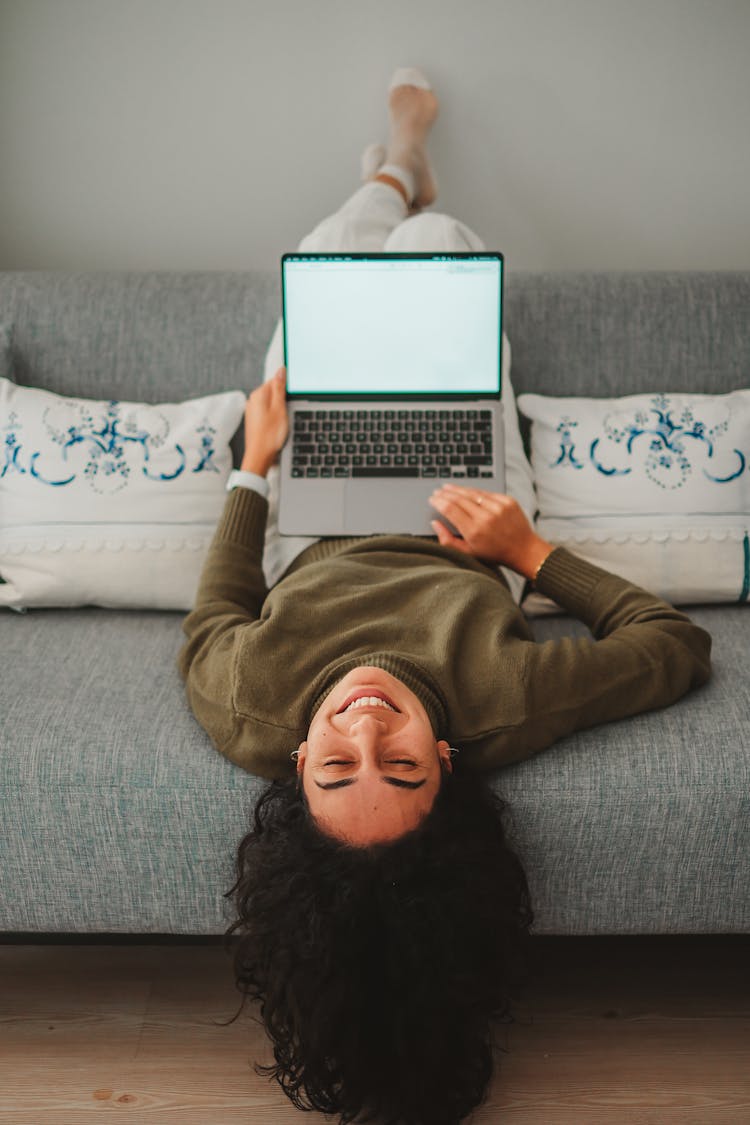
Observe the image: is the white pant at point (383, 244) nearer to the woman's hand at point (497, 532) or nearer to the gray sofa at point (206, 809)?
the woman's hand at point (497, 532)

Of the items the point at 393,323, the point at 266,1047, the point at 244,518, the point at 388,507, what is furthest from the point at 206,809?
the point at 393,323

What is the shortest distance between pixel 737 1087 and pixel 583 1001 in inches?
8.9

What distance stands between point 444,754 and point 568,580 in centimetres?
45

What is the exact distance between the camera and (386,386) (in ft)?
5.29

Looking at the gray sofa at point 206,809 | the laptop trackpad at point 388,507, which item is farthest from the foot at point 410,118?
the gray sofa at point 206,809

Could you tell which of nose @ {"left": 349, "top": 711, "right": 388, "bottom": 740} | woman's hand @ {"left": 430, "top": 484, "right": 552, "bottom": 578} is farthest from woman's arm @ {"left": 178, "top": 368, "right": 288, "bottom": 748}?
woman's hand @ {"left": 430, "top": 484, "right": 552, "bottom": 578}

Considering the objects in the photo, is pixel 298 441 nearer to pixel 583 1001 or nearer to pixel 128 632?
pixel 128 632

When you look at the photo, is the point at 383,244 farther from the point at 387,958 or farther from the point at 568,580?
the point at 387,958

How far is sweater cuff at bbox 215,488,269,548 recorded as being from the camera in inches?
58.2

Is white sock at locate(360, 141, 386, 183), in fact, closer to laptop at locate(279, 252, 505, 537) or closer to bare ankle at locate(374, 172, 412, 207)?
bare ankle at locate(374, 172, 412, 207)

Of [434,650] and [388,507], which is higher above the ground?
[388,507]

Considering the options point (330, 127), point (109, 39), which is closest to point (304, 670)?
point (330, 127)

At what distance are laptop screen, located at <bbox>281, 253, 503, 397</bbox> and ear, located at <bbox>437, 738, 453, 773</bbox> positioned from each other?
744 millimetres

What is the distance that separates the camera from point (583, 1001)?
1.33 meters
